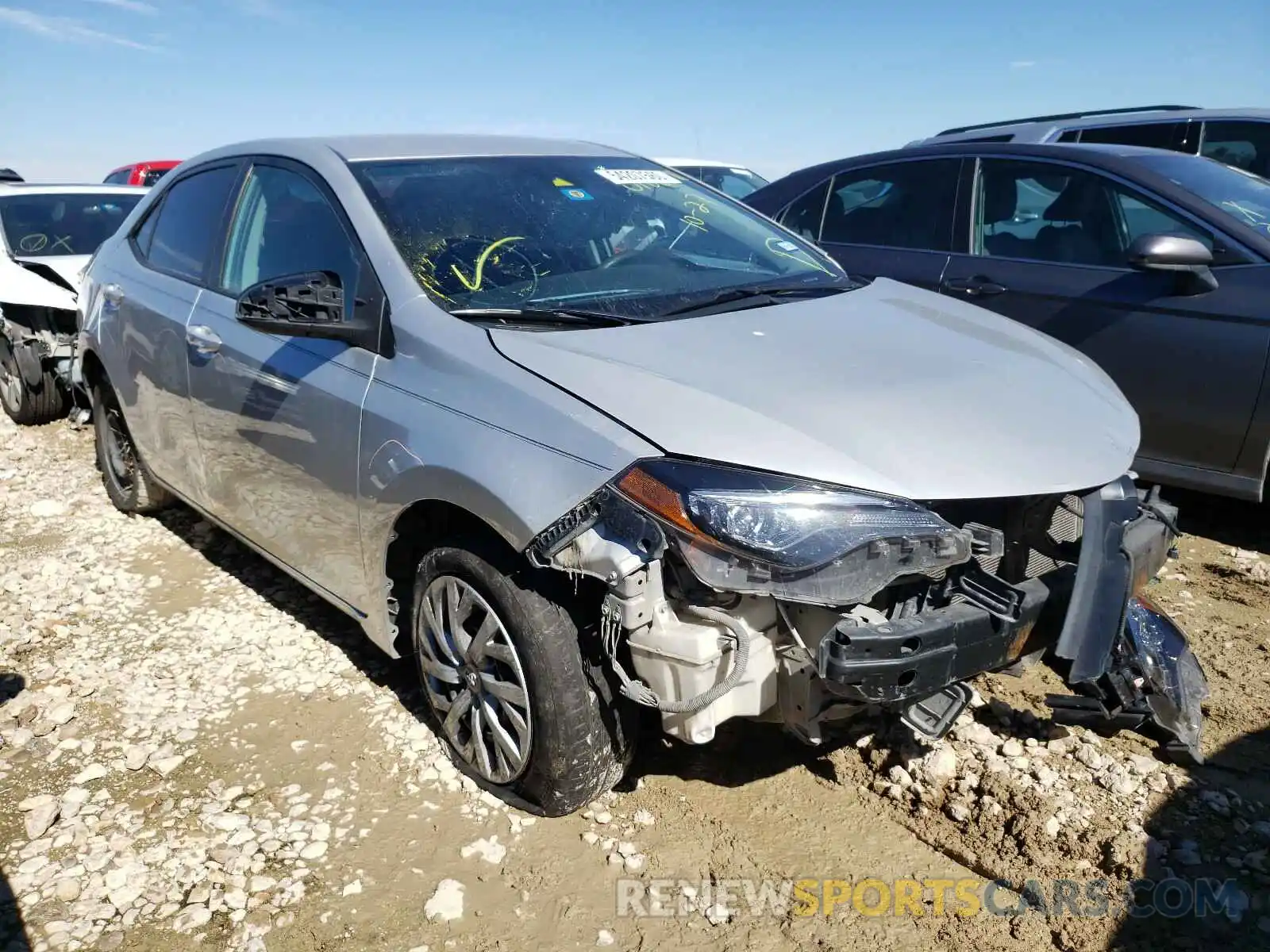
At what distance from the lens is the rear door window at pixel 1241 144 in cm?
604

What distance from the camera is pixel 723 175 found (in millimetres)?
10758

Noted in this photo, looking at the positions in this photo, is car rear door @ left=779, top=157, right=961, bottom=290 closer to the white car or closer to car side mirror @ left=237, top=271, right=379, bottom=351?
car side mirror @ left=237, top=271, right=379, bottom=351

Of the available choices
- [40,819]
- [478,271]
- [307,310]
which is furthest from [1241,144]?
[40,819]

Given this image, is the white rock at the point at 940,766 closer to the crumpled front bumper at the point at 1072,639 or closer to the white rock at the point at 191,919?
the crumpled front bumper at the point at 1072,639

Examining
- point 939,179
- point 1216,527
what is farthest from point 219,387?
point 1216,527

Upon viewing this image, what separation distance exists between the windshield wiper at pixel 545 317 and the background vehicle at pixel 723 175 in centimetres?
828

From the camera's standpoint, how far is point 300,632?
145 inches

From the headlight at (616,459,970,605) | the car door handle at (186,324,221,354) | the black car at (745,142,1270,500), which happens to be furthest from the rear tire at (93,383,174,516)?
the black car at (745,142,1270,500)

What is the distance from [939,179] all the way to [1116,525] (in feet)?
9.93

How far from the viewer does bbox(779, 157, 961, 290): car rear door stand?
4.75 meters

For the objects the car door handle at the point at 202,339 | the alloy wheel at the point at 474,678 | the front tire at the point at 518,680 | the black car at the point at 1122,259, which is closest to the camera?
the front tire at the point at 518,680

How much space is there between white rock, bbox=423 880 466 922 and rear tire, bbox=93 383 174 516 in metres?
3.00

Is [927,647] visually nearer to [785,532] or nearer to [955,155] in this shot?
[785,532]
